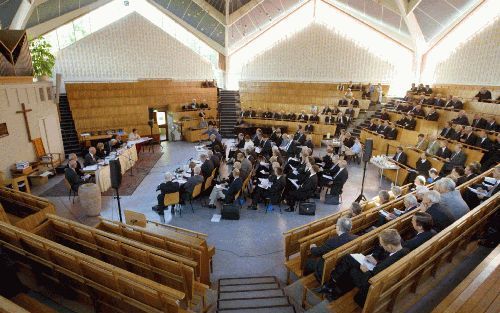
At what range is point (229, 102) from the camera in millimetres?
18766

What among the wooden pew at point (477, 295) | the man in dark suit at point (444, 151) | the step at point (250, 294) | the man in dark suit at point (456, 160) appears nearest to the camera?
the wooden pew at point (477, 295)

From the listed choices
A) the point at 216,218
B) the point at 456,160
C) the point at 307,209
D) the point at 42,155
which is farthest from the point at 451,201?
the point at 42,155

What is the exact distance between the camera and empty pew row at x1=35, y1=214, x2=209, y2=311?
3676mm

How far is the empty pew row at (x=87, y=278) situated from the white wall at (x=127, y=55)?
1442 cm

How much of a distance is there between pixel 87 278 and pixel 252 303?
83.0 inches

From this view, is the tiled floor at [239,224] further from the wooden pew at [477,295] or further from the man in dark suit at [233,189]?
the wooden pew at [477,295]

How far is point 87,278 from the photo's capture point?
346 cm

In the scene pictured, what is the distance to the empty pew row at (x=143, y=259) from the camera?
Result: 3.68 m

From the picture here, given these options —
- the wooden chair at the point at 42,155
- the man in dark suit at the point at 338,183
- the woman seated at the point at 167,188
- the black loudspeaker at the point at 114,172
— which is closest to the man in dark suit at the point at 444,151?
the man in dark suit at the point at 338,183

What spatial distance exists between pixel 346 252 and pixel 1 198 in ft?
22.8

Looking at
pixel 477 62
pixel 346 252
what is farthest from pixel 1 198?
pixel 477 62

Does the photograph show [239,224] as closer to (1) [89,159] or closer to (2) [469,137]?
(1) [89,159]

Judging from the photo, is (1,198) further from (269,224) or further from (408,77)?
(408,77)

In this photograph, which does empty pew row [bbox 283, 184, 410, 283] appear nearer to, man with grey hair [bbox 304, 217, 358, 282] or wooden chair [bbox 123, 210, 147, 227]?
man with grey hair [bbox 304, 217, 358, 282]
